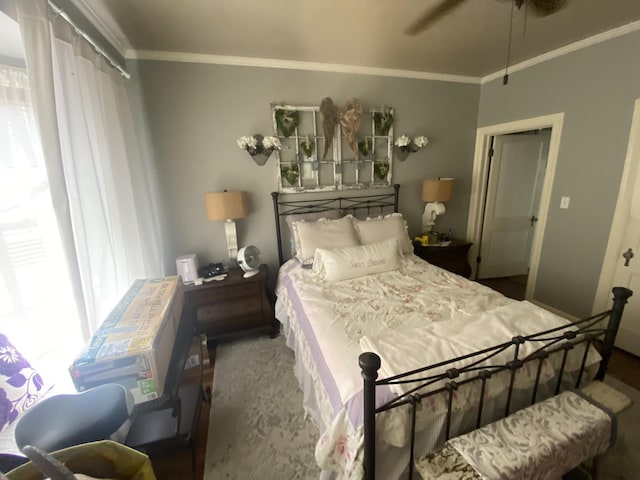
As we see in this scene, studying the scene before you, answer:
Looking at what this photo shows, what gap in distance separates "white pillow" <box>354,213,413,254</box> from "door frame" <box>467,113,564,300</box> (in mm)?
1395

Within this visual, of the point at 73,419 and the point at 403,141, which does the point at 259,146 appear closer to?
the point at 403,141

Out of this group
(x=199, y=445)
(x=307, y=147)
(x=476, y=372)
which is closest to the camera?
(x=476, y=372)

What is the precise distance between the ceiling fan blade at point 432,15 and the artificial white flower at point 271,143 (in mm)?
1350

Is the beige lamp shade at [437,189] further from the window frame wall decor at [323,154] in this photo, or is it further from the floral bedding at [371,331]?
the floral bedding at [371,331]

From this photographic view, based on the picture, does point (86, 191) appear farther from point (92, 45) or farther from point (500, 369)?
point (500, 369)

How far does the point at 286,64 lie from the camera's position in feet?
8.27

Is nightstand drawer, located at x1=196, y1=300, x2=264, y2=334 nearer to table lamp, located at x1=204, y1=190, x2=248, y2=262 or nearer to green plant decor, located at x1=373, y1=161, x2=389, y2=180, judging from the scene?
table lamp, located at x1=204, y1=190, x2=248, y2=262

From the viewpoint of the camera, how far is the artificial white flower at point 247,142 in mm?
2434

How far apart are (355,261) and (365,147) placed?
1.39 meters

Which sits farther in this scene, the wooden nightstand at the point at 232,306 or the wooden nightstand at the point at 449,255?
A: the wooden nightstand at the point at 449,255

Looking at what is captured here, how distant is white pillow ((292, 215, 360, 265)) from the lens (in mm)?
2357

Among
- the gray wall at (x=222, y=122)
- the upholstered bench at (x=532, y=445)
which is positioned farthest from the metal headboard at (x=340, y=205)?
the upholstered bench at (x=532, y=445)

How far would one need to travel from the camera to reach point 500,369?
1109 mm

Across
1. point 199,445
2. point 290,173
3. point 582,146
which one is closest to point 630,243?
point 582,146
